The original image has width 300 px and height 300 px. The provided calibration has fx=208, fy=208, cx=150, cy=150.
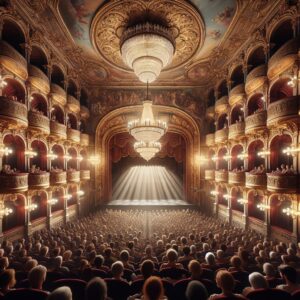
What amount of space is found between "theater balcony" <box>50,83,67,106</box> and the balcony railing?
12.1 meters

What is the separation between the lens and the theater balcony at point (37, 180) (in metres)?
10.8

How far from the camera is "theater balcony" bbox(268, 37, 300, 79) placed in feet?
28.5

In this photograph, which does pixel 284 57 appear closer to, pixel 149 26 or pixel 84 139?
pixel 149 26

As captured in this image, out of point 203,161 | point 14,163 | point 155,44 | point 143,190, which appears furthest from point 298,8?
point 143,190

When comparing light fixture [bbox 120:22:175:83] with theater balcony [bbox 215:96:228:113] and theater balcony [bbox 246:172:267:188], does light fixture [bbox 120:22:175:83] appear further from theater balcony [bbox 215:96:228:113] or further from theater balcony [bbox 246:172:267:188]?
theater balcony [bbox 246:172:267:188]

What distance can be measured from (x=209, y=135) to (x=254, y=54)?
687 cm

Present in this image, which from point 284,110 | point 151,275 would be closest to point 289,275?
point 151,275

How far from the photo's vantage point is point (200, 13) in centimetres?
999

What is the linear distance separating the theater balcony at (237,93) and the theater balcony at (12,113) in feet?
39.7

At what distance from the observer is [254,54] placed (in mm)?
12781

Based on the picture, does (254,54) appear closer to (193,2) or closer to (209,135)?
(193,2)

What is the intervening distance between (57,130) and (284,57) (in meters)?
12.6

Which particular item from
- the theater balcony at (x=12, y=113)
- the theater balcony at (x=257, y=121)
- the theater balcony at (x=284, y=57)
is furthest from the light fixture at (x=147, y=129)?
the theater balcony at (x=284, y=57)

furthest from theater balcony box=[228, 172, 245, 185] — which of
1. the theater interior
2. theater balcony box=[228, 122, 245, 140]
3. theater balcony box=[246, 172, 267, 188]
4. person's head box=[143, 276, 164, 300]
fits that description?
person's head box=[143, 276, 164, 300]
